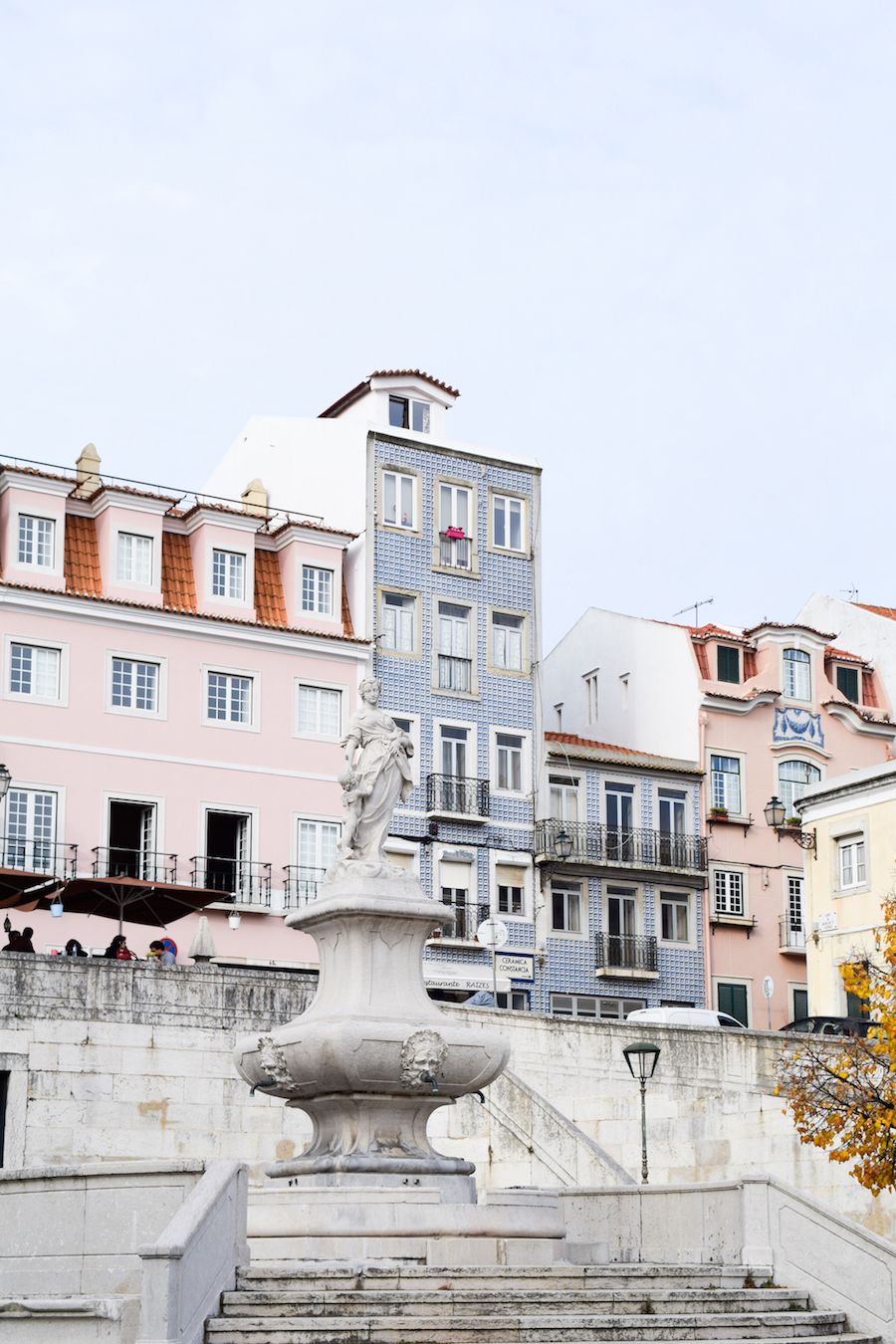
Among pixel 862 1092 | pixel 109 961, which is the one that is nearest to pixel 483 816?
pixel 109 961

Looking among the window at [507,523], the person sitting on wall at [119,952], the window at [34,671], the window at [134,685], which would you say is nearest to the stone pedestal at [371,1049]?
the person sitting on wall at [119,952]

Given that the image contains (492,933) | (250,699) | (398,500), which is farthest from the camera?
(398,500)

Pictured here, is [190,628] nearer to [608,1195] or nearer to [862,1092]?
[862,1092]

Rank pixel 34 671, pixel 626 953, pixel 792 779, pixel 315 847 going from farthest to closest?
1. pixel 792 779
2. pixel 626 953
3. pixel 315 847
4. pixel 34 671

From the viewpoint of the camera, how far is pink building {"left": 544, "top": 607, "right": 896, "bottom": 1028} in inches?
1993

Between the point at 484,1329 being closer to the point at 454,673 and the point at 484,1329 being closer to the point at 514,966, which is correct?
the point at 514,966

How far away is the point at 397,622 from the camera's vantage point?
155ft

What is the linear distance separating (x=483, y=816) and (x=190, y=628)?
7.78 meters

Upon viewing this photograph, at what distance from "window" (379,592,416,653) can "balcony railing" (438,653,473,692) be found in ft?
3.00

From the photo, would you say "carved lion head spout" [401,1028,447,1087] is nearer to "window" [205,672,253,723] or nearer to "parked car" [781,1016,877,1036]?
"parked car" [781,1016,877,1036]

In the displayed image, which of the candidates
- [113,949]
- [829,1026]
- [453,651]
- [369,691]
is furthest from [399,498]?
[369,691]

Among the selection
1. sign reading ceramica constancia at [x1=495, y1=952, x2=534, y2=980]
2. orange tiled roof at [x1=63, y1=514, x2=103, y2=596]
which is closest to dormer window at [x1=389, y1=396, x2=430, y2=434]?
orange tiled roof at [x1=63, y1=514, x2=103, y2=596]

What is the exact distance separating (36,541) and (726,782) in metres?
17.8

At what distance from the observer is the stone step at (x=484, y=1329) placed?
14938mm
